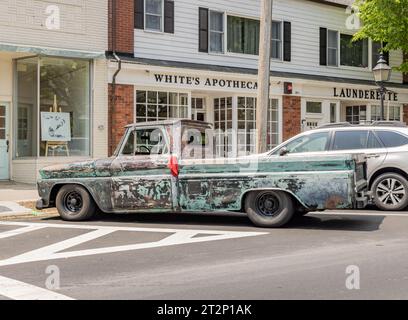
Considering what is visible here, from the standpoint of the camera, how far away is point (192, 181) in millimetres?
9961

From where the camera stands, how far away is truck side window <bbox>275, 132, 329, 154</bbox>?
40.3 feet

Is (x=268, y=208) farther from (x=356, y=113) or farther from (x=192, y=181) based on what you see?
(x=356, y=113)

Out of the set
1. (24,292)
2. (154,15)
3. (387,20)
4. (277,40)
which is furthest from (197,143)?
(277,40)

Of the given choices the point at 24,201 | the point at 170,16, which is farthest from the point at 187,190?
the point at 170,16

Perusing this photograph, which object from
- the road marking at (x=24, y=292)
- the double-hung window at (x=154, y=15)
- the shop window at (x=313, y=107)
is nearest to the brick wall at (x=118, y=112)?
the double-hung window at (x=154, y=15)

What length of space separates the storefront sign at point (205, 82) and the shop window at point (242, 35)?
1.25 meters

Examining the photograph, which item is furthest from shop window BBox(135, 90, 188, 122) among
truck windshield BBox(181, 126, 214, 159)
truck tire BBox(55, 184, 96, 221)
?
truck tire BBox(55, 184, 96, 221)

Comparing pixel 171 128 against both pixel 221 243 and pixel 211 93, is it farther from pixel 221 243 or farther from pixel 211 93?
pixel 211 93

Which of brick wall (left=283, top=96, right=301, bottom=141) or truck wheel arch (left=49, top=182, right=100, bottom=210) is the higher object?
brick wall (left=283, top=96, right=301, bottom=141)

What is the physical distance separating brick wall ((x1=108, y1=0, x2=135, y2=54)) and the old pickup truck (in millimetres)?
7716

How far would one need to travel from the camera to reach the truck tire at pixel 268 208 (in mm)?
9617

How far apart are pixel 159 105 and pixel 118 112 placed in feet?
5.03

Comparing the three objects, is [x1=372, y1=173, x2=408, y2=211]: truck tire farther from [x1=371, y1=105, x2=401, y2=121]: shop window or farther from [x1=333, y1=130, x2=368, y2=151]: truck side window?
[x1=371, y1=105, x2=401, y2=121]: shop window

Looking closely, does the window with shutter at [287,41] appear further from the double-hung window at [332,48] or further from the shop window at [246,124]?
the double-hung window at [332,48]
